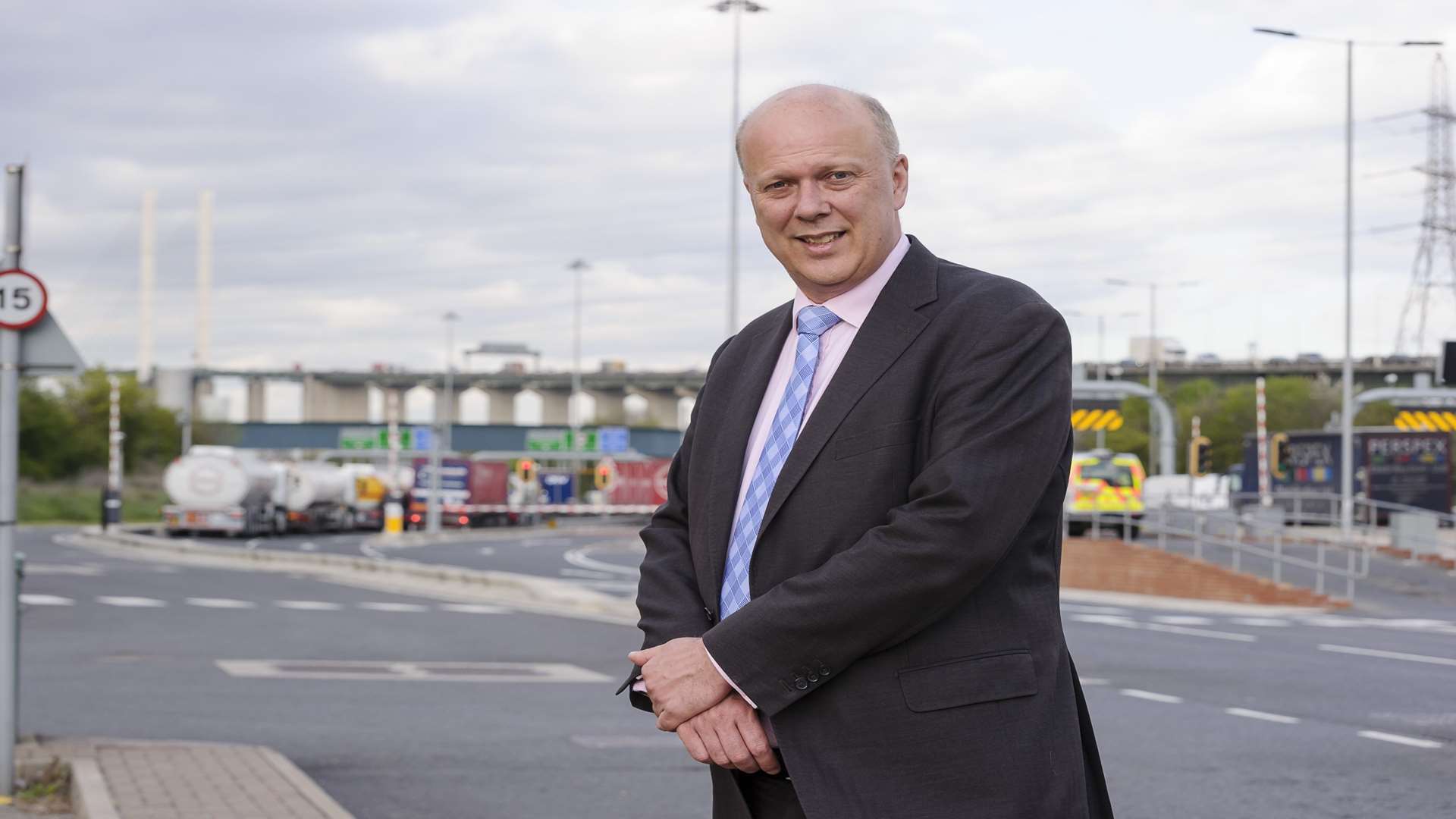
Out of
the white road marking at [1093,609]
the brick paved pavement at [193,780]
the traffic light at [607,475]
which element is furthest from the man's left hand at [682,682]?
the traffic light at [607,475]

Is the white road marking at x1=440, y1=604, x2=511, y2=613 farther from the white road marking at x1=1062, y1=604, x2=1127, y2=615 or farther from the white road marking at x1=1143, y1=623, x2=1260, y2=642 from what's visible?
the white road marking at x1=1143, y1=623, x2=1260, y2=642

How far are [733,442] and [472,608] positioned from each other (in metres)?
20.6

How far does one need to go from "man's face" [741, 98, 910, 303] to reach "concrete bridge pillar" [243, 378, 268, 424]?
143001mm

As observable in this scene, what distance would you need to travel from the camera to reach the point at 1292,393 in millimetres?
101438

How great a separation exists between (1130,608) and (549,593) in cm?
811

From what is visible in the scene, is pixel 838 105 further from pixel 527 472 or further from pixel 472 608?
pixel 527 472

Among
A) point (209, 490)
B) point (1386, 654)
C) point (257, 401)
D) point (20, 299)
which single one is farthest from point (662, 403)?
point (20, 299)

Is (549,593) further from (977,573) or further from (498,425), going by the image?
(498,425)

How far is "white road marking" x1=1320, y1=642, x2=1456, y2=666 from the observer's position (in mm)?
15891

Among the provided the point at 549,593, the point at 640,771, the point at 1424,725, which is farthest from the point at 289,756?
the point at 549,593

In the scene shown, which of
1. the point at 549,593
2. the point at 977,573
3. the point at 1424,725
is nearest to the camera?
the point at 977,573

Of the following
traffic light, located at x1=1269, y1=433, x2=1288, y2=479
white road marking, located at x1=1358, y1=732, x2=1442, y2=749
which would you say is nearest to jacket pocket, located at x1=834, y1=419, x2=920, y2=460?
white road marking, located at x1=1358, y1=732, x2=1442, y2=749

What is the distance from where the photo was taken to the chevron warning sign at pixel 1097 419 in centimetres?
3359

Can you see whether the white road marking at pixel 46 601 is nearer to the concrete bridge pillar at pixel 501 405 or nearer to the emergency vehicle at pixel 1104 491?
the emergency vehicle at pixel 1104 491
